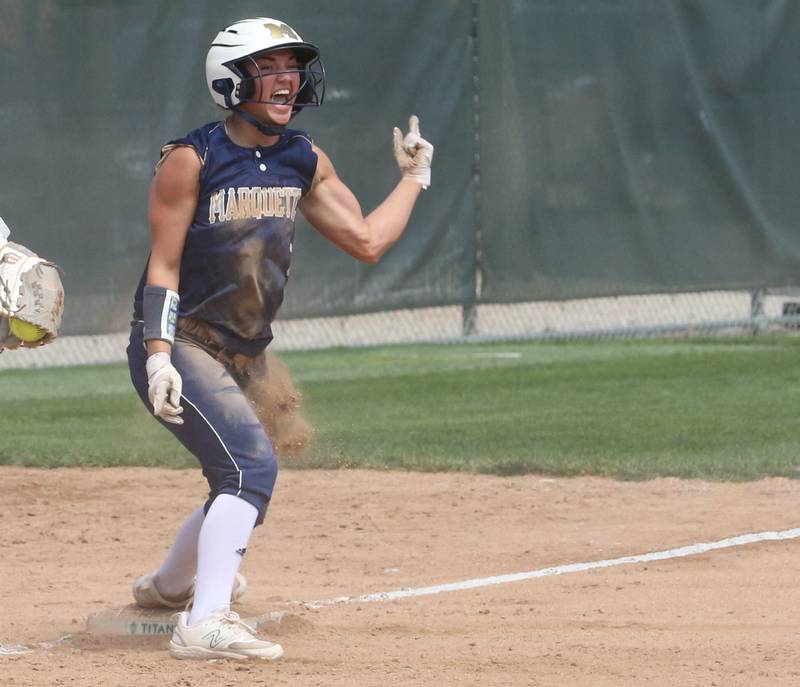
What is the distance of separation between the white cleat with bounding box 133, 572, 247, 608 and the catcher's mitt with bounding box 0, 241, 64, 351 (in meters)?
0.97

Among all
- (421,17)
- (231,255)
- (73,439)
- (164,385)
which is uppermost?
(421,17)

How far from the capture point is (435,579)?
19.0 feet

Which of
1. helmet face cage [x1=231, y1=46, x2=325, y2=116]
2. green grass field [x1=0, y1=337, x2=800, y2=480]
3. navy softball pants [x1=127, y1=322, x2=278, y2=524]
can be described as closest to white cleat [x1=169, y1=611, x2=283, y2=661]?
navy softball pants [x1=127, y1=322, x2=278, y2=524]

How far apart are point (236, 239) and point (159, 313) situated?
31cm

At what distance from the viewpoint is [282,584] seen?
5.81m

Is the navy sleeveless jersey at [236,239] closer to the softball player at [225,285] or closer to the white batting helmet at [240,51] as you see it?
the softball player at [225,285]

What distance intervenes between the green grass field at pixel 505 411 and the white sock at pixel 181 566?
2996 mm

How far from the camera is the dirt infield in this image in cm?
443

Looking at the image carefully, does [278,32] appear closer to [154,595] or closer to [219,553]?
[219,553]

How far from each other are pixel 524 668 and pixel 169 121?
7.43m

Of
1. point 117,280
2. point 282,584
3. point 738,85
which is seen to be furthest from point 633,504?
point 738,85

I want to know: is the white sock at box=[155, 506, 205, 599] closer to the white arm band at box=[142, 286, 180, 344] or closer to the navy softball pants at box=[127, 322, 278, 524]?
the navy softball pants at box=[127, 322, 278, 524]

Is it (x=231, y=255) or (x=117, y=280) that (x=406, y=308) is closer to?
(x=117, y=280)

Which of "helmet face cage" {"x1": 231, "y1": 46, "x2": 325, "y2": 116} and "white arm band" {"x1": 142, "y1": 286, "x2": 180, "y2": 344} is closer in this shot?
"white arm band" {"x1": 142, "y1": 286, "x2": 180, "y2": 344}
